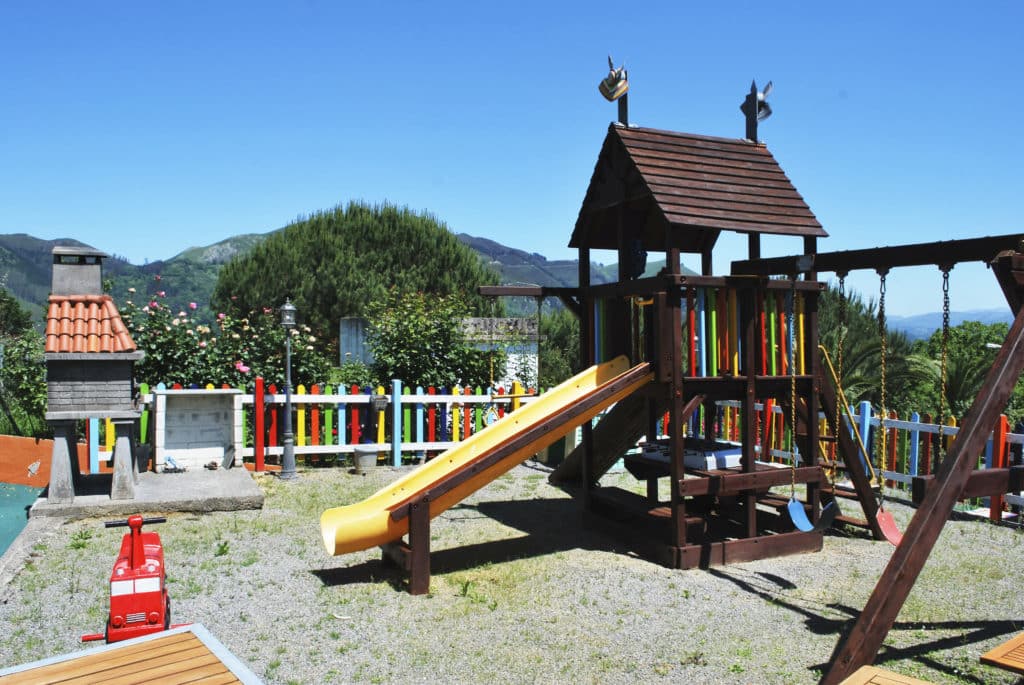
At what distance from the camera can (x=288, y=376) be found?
11.8 meters

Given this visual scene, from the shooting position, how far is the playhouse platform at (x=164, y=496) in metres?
8.66

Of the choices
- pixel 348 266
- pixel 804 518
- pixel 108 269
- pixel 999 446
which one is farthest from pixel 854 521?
pixel 108 269

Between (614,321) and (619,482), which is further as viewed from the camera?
(619,482)

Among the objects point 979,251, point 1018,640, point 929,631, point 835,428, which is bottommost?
point 929,631

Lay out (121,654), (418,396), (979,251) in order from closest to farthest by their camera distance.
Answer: (121,654), (979,251), (418,396)

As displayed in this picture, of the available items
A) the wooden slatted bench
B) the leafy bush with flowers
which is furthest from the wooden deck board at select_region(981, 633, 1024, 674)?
the leafy bush with flowers

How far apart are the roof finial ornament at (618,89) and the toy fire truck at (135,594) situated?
18.7 feet

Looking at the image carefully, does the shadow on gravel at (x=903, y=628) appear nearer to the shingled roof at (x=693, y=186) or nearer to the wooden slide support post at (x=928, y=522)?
the wooden slide support post at (x=928, y=522)

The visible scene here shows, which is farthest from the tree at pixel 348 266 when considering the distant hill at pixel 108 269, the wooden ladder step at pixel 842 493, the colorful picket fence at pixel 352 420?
the wooden ladder step at pixel 842 493

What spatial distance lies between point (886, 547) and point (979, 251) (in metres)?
3.68

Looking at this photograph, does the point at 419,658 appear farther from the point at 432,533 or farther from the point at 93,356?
the point at 93,356

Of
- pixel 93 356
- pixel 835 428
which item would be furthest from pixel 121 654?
pixel 835 428

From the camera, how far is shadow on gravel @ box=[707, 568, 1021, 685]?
508 cm

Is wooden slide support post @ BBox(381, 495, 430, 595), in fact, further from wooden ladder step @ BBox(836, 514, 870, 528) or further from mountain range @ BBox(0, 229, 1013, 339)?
mountain range @ BBox(0, 229, 1013, 339)
